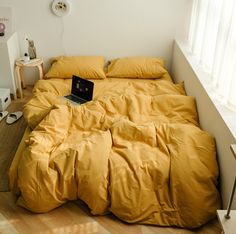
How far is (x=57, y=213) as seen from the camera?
178 cm

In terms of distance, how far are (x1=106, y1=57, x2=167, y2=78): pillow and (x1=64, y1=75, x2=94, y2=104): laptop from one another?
0.61 meters

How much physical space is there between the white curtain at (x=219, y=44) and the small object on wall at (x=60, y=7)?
1.39m

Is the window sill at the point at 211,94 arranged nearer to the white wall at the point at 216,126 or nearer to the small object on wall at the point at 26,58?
the white wall at the point at 216,126

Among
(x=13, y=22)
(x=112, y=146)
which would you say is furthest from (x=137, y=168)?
(x=13, y=22)

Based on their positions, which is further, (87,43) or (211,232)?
(87,43)

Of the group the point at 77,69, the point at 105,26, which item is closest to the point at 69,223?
→ the point at 77,69

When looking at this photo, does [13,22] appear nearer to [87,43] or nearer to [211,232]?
[87,43]

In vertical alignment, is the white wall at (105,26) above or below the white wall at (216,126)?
above

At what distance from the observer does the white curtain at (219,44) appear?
71.9 inches

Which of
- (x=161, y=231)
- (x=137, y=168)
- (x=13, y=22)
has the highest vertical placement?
(x=13, y=22)

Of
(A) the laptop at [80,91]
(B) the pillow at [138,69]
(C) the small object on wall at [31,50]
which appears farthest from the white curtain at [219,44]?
(C) the small object on wall at [31,50]

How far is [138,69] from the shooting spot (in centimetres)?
314

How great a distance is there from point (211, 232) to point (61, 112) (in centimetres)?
125

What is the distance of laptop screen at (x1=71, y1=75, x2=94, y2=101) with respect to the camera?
255 centimetres
